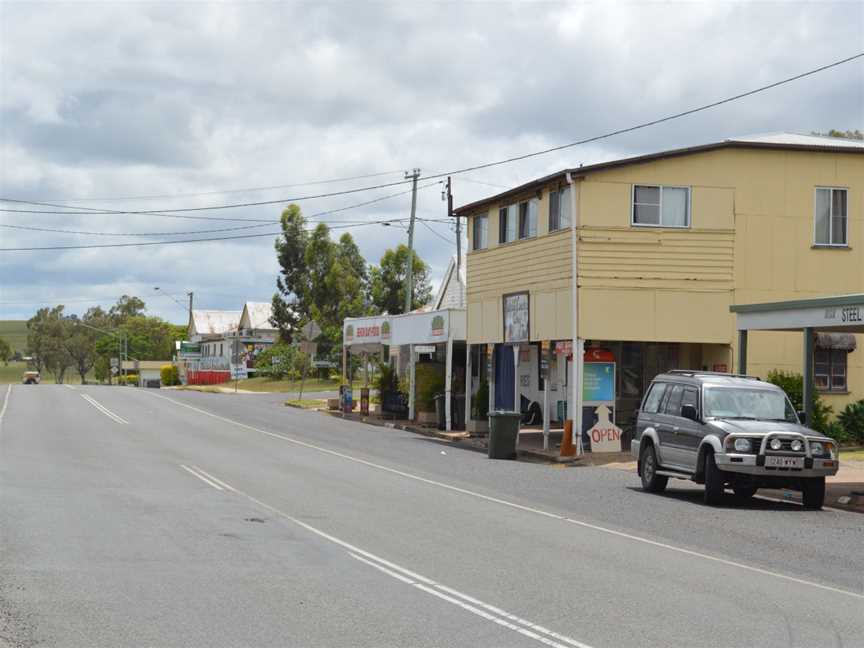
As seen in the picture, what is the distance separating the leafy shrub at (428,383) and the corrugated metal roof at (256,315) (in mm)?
69542

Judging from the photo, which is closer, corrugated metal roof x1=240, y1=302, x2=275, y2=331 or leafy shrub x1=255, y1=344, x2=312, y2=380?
leafy shrub x1=255, y1=344, x2=312, y2=380

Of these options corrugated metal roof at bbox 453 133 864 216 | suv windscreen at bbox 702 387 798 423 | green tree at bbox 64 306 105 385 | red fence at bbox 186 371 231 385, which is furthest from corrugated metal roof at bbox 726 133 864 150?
green tree at bbox 64 306 105 385

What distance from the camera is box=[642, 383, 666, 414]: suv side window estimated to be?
798 inches

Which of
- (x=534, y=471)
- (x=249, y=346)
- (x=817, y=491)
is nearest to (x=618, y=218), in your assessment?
(x=534, y=471)

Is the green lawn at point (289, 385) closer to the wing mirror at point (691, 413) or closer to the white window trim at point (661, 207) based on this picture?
the white window trim at point (661, 207)

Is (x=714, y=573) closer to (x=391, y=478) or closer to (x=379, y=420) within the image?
(x=391, y=478)

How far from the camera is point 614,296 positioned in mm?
28000

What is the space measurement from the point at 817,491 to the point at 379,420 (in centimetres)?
2478

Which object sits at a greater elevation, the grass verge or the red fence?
the red fence

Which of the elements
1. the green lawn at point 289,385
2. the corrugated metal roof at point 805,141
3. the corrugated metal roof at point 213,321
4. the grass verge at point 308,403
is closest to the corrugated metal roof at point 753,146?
the corrugated metal roof at point 805,141

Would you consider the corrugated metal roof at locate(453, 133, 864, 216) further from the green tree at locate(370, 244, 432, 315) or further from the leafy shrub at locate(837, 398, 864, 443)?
the green tree at locate(370, 244, 432, 315)

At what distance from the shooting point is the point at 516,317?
31703mm

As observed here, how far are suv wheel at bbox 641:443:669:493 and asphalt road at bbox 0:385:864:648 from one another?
0.31m

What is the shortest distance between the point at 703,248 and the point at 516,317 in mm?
5739
